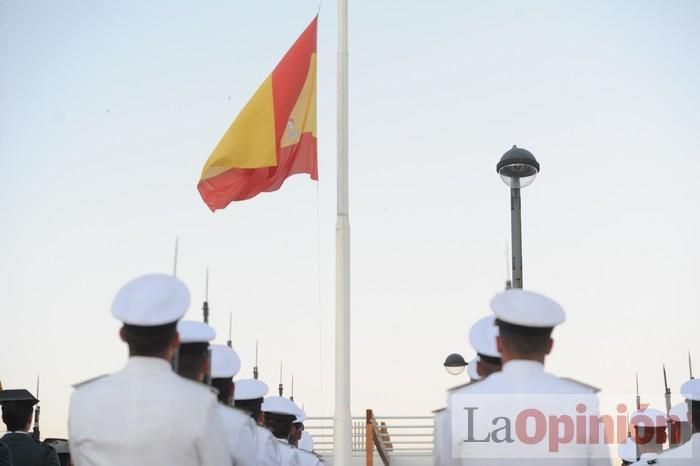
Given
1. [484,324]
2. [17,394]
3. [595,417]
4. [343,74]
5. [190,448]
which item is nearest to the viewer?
[190,448]

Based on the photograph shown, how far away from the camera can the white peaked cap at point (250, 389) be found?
6.20 meters

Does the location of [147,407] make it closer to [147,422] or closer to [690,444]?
[147,422]

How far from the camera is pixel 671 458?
5250mm

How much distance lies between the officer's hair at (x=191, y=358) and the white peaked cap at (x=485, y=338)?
133cm

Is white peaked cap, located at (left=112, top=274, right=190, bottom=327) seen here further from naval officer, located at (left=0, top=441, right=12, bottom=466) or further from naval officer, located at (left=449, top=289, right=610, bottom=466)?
naval officer, located at (left=0, top=441, right=12, bottom=466)

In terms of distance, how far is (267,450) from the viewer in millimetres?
5090

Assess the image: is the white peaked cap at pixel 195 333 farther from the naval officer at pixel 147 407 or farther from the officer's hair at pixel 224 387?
the naval officer at pixel 147 407

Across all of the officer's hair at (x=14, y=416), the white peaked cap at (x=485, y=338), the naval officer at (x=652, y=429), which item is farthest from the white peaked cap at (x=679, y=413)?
the officer's hair at (x=14, y=416)

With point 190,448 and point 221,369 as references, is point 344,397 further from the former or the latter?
point 190,448

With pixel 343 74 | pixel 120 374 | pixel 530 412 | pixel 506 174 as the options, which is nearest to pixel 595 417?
pixel 530 412

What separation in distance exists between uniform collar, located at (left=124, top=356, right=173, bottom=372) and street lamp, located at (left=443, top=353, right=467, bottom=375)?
40.2ft

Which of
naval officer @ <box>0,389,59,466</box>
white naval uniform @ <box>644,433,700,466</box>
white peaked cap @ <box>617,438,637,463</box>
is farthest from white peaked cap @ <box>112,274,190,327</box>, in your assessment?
white peaked cap @ <box>617,438,637,463</box>

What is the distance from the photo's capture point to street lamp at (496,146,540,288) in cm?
960

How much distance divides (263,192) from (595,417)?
555 cm
